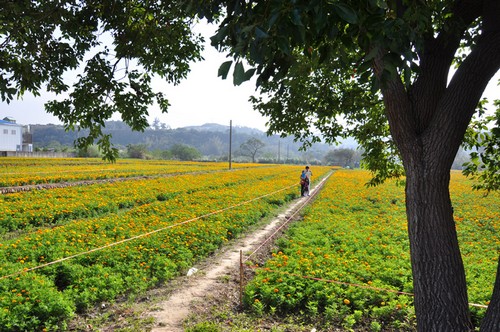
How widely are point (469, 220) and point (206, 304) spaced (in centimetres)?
1366

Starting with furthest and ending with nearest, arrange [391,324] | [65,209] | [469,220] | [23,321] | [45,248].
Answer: [469,220]
[65,209]
[45,248]
[391,324]
[23,321]

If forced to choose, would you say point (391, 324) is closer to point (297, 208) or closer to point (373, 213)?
point (373, 213)

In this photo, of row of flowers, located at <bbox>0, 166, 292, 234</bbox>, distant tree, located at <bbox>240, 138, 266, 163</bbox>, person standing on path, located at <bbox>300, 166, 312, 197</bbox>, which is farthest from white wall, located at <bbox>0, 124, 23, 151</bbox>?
distant tree, located at <bbox>240, 138, 266, 163</bbox>

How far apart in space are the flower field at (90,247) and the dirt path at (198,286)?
1.51 feet

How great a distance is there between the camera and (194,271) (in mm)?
7770

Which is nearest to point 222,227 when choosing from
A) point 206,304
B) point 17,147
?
point 206,304

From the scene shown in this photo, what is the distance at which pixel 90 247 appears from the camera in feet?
26.3

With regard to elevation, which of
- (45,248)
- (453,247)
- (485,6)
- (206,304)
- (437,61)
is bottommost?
(206,304)

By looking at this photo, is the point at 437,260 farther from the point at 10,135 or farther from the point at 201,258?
the point at 10,135

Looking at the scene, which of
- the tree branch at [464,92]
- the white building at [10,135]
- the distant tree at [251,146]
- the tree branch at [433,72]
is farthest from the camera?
the distant tree at [251,146]

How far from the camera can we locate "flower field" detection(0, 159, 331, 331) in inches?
210

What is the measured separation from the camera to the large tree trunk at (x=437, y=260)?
2955 millimetres

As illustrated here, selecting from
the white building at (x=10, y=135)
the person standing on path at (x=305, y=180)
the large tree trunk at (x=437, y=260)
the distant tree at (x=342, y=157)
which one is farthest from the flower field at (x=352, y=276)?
the distant tree at (x=342, y=157)

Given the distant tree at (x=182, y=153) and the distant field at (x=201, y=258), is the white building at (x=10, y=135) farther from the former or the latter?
the distant field at (x=201, y=258)
